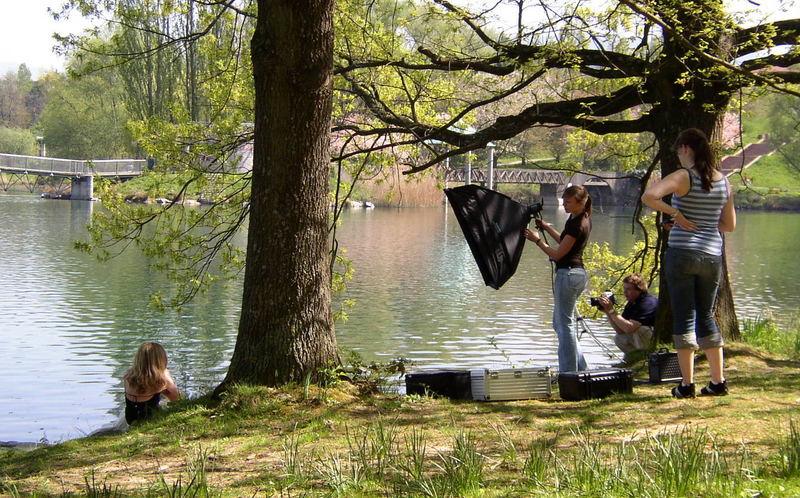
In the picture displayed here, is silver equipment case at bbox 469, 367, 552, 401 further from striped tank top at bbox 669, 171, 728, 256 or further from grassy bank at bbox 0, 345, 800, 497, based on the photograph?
striped tank top at bbox 669, 171, 728, 256

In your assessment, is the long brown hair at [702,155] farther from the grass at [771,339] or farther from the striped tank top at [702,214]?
the grass at [771,339]

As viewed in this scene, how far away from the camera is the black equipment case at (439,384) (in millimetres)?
6340

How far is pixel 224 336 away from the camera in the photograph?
13984mm

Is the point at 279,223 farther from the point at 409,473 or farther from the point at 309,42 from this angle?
the point at 409,473

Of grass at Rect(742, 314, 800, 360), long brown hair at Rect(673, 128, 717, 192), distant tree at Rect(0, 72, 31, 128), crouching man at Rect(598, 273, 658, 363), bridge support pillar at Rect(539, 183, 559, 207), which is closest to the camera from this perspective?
long brown hair at Rect(673, 128, 717, 192)

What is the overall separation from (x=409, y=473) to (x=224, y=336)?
10439mm

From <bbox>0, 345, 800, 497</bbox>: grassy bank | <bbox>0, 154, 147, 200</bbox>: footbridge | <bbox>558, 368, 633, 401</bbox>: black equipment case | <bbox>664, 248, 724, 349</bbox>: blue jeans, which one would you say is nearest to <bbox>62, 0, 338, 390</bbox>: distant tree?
<bbox>0, 345, 800, 497</bbox>: grassy bank

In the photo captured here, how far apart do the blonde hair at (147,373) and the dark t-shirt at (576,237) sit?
2.96 metres

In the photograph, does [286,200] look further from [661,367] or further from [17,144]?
[17,144]

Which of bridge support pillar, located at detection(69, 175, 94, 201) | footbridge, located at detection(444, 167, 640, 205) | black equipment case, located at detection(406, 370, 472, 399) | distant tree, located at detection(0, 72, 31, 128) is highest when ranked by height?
distant tree, located at detection(0, 72, 31, 128)

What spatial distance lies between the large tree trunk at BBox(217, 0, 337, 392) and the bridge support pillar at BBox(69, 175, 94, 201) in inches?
1980

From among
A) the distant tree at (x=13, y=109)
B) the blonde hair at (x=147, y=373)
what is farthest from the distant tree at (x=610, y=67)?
the distant tree at (x=13, y=109)

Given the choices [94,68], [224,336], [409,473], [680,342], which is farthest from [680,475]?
[224,336]

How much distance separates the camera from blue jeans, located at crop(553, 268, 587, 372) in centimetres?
677
